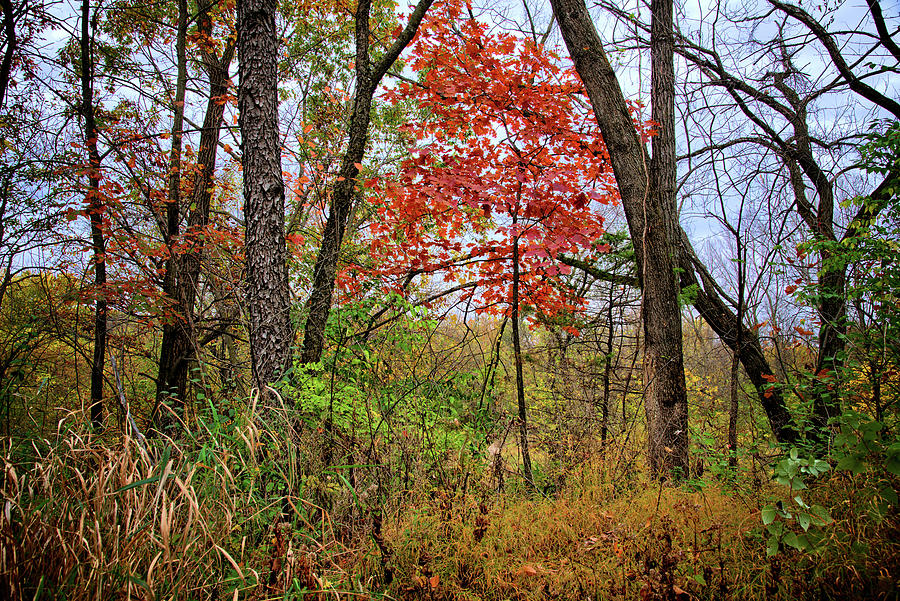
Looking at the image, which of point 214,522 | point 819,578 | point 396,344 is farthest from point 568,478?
point 214,522

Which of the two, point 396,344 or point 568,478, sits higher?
point 396,344

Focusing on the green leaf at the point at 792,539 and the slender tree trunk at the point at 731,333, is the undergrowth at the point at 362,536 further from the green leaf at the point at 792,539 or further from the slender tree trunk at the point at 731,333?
the slender tree trunk at the point at 731,333

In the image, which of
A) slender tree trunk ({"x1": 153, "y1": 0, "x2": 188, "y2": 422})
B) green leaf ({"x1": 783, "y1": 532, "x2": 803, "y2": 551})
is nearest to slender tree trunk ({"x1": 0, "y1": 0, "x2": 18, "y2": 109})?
slender tree trunk ({"x1": 153, "y1": 0, "x2": 188, "y2": 422})

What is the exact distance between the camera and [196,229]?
16.8 ft

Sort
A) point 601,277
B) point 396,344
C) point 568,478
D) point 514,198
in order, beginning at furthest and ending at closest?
point 601,277 < point 396,344 < point 514,198 < point 568,478

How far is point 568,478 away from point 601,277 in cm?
278

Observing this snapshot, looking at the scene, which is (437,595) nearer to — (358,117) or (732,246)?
Answer: (732,246)

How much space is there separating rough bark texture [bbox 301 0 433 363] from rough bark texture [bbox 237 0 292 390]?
59 centimetres

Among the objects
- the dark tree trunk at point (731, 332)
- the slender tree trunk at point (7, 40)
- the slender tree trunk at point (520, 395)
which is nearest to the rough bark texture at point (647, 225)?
the slender tree trunk at point (520, 395)

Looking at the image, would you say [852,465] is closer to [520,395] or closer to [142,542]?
[520,395]

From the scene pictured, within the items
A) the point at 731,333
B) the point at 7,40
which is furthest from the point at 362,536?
the point at 7,40

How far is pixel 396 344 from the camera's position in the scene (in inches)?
169

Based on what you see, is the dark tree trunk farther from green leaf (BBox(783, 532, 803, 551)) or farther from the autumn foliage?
green leaf (BBox(783, 532, 803, 551))

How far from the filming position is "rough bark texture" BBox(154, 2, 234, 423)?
504 cm
